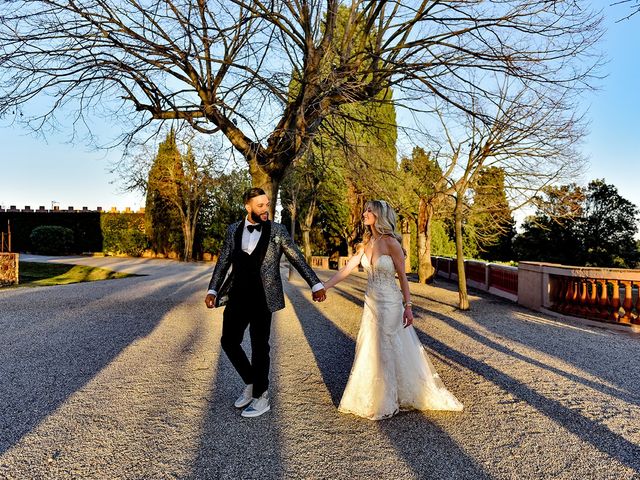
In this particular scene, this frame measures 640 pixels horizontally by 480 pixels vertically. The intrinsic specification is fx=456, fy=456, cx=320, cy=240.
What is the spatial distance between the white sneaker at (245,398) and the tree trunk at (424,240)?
1553 cm

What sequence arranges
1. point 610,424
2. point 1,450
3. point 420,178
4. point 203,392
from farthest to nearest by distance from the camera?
point 420,178 → point 203,392 → point 610,424 → point 1,450

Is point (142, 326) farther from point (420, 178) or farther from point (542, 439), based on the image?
point (420, 178)

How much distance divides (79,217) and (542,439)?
126ft

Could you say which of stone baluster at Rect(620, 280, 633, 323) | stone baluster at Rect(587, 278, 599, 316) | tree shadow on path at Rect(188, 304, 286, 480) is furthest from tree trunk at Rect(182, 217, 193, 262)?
tree shadow on path at Rect(188, 304, 286, 480)

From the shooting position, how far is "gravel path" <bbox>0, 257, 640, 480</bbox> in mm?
3027

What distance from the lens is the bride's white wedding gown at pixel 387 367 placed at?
3.92 metres

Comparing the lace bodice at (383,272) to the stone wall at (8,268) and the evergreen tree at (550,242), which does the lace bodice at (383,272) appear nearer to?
the stone wall at (8,268)

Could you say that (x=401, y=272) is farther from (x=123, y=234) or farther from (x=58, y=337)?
(x=123, y=234)

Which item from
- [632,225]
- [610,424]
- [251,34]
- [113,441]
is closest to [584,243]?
[632,225]

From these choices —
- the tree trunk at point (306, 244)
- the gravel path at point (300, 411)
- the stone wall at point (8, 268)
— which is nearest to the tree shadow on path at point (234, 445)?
the gravel path at point (300, 411)

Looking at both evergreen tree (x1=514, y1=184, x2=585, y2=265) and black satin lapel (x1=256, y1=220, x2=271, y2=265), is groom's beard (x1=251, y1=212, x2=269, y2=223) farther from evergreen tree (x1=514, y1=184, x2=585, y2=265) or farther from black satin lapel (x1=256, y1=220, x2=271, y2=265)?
evergreen tree (x1=514, y1=184, x2=585, y2=265)

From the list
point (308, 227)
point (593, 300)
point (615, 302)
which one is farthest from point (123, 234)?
point (615, 302)

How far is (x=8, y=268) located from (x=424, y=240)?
51.7 ft

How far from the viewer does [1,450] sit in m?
3.20
